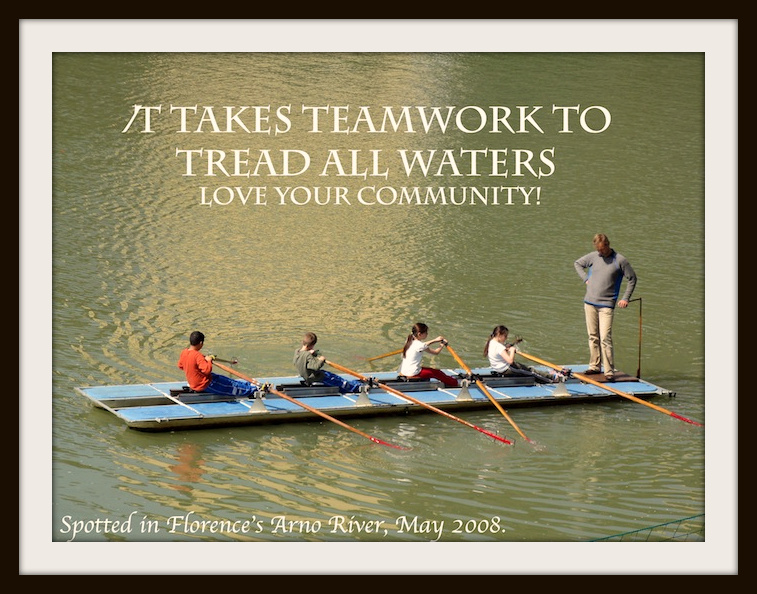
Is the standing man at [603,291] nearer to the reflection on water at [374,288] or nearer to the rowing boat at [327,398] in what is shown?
the rowing boat at [327,398]

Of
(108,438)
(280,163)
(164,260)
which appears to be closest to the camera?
(108,438)

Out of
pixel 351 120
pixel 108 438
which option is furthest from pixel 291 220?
pixel 108 438

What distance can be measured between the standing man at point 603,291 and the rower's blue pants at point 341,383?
3.65 metres

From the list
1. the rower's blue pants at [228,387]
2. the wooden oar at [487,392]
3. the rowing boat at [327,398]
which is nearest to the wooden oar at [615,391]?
the rowing boat at [327,398]

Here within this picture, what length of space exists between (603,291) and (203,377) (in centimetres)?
603

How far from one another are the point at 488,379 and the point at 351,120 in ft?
52.8

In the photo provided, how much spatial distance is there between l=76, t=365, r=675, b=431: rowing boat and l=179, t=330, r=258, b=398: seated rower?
11 cm

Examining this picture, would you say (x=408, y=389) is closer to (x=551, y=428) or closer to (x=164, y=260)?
(x=551, y=428)

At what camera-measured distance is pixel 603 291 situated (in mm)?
20281

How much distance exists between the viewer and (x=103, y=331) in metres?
22.1

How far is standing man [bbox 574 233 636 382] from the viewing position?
2006 centimetres

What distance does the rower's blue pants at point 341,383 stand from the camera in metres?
19.4

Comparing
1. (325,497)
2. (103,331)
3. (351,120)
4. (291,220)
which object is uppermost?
(351,120)

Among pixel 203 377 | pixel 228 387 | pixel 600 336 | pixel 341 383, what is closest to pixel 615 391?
pixel 600 336
